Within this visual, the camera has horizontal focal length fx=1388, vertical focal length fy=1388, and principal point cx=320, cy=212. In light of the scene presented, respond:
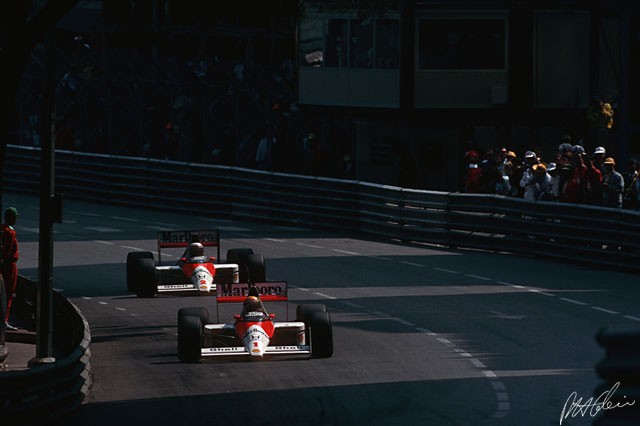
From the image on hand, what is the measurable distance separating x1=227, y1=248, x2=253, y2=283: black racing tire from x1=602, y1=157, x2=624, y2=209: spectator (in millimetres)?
7014

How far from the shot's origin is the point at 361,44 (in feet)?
126

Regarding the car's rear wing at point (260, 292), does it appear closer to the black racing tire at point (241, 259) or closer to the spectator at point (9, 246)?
the spectator at point (9, 246)

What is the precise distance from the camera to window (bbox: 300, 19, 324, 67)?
39656 millimetres

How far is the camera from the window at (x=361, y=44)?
125 ft

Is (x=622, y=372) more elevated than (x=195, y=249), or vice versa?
(x=195, y=249)

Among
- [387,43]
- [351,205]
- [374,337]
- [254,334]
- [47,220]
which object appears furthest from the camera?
[387,43]

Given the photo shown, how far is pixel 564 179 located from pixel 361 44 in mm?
12873

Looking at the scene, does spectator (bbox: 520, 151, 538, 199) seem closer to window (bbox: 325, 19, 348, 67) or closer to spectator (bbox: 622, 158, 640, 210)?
spectator (bbox: 622, 158, 640, 210)

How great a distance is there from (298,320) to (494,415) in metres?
4.02

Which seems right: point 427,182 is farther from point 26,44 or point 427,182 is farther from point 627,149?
point 26,44

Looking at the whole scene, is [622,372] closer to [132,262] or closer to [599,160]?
[132,262]

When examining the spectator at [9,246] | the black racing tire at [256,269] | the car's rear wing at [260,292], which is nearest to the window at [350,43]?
the black racing tire at [256,269]

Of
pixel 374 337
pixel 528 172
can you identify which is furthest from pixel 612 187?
pixel 374 337

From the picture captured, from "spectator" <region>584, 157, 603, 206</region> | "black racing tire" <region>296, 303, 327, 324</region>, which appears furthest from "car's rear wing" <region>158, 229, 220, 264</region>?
"spectator" <region>584, 157, 603, 206</region>
